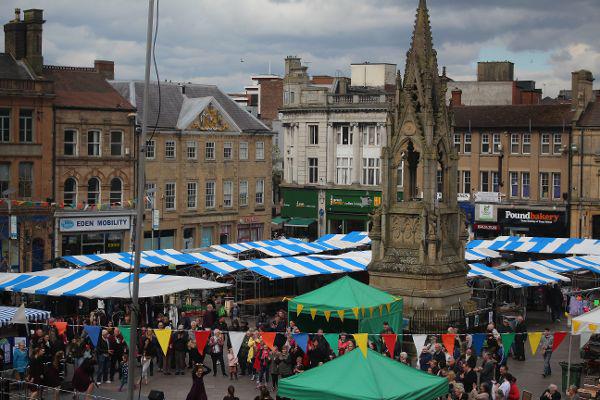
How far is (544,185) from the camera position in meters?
65.9

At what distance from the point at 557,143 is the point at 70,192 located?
102 feet

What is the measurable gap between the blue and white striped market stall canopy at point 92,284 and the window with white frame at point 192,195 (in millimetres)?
24831

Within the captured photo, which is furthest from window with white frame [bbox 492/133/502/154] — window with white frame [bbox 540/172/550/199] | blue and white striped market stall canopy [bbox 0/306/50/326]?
blue and white striped market stall canopy [bbox 0/306/50/326]

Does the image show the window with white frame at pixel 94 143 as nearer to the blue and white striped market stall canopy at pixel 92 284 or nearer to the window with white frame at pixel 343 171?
the blue and white striped market stall canopy at pixel 92 284

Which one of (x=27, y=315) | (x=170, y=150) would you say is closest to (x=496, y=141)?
(x=170, y=150)

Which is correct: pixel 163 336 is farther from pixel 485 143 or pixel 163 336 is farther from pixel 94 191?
pixel 485 143

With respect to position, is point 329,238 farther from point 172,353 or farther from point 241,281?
point 172,353

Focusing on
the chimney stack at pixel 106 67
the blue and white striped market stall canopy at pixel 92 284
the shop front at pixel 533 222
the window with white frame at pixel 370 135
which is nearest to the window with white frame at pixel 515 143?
the shop front at pixel 533 222

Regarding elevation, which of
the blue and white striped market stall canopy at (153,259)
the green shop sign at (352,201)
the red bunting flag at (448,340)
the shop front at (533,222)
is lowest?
the red bunting flag at (448,340)

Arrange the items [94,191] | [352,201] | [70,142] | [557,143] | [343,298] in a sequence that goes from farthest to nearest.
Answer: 1. [352,201]
2. [557,143]
3. [94,191]
4. [70,142]
5. [343,298]

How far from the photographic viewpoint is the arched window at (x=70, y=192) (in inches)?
2056

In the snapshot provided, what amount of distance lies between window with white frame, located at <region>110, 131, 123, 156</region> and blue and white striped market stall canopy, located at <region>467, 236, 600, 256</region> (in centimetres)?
1911

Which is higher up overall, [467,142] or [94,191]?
[467,142]

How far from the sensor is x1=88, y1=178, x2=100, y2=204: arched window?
175 feet
